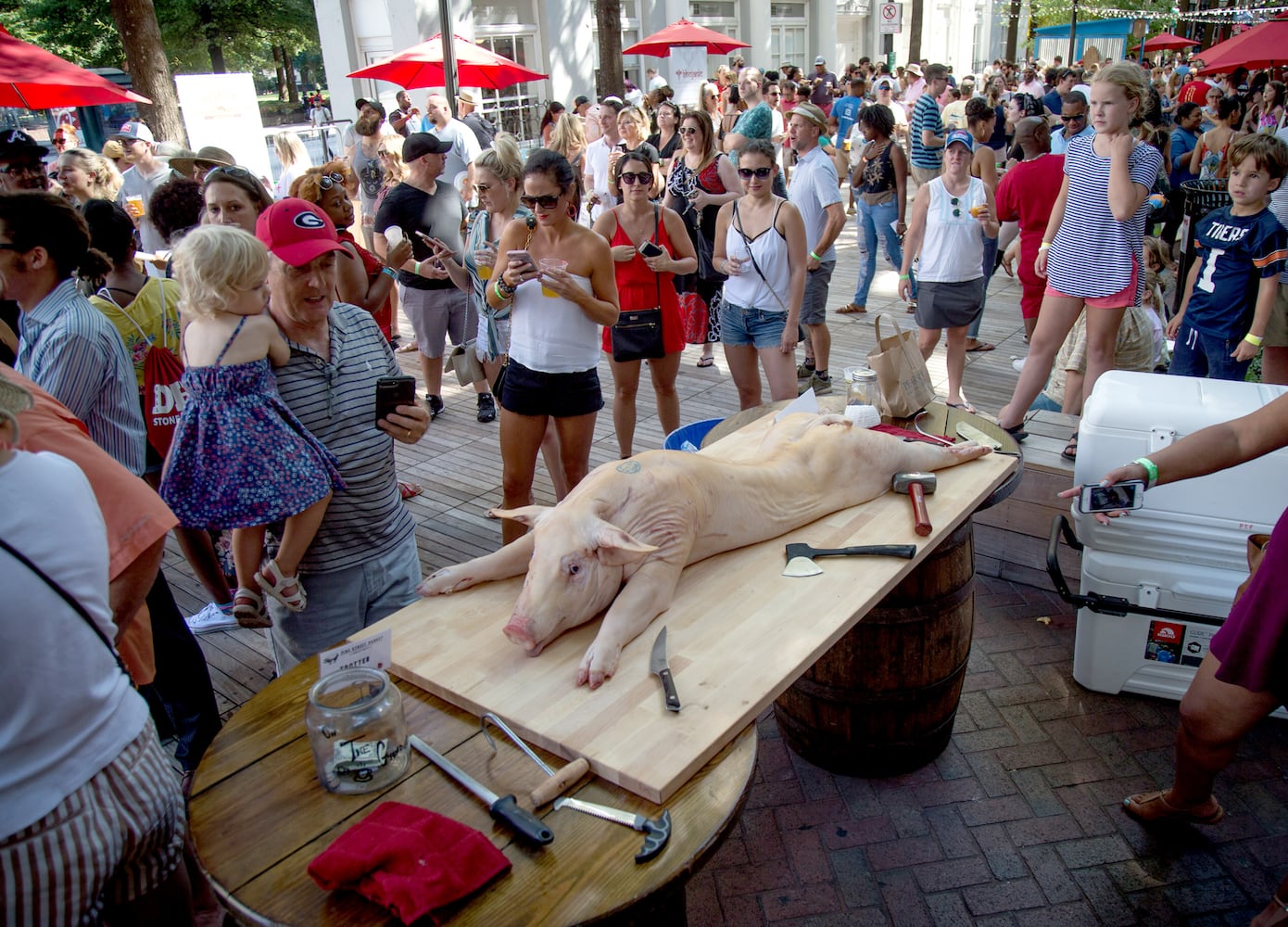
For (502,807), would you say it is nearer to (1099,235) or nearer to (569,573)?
(569,573)

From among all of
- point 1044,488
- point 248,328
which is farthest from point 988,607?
point 248,328

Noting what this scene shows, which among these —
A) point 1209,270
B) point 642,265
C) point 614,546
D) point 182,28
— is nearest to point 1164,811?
point 614,546

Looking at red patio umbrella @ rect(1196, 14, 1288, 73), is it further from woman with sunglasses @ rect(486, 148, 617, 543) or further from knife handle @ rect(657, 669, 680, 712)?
knife handle @ rect(657, 669, 680, 712)

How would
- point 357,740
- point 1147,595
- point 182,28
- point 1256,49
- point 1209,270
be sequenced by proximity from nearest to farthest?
point 357,740
point 1147,595
point 1209,270
point 1256,49
point 182,28

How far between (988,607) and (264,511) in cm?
347

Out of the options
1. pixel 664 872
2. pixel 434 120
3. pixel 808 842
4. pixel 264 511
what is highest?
pixel 434 120

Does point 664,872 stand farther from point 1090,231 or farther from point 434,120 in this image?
point 434,120

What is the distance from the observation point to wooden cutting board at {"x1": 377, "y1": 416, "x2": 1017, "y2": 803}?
6.13 ft

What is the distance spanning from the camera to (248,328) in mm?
2492

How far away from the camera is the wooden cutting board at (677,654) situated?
187 centimetres

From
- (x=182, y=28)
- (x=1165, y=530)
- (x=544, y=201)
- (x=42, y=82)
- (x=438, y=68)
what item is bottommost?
(x=1165, y=530)

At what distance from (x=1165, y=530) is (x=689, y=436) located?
205 cm

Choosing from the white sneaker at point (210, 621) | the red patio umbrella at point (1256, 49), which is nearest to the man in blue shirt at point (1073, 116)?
the red patio umbrella at point (1256, 49)

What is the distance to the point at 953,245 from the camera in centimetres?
607
